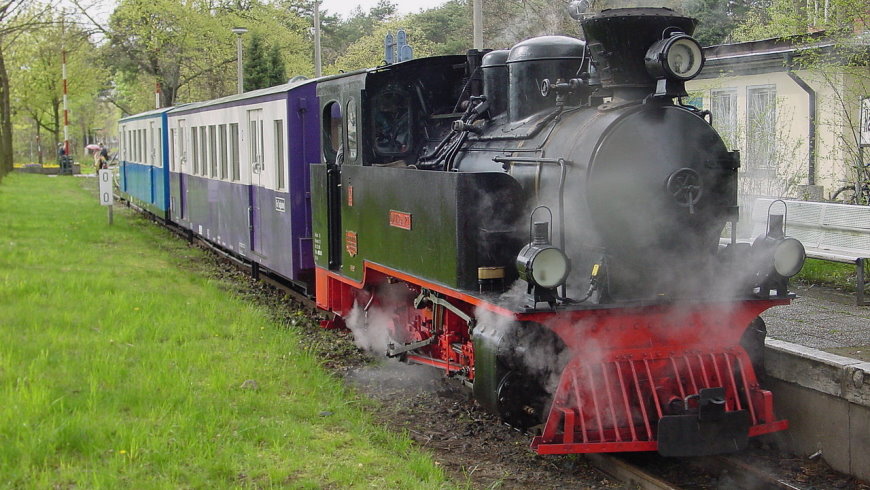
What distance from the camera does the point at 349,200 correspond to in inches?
289

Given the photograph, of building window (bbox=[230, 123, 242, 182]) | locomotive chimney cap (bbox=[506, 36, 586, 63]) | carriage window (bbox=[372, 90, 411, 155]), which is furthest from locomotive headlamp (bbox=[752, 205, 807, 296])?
building window (bbox=[230, 123, 242, 182])

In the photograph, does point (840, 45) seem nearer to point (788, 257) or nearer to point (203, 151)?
point (788, 257)

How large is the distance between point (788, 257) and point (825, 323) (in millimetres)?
2514

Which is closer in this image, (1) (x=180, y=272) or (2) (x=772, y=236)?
(2) (x=772, y=236)

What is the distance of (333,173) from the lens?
25.3 ft

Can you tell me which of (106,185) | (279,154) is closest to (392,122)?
(279,154)

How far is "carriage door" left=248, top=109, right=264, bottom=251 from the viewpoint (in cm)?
1059

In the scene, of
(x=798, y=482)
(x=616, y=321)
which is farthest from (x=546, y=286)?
(x=798, y=482)

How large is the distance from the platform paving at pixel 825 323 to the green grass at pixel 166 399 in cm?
331

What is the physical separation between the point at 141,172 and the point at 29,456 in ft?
58.3

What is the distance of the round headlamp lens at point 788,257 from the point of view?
521cm

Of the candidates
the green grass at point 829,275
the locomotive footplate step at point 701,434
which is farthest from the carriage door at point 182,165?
the locomotive footplate step at point 701,434

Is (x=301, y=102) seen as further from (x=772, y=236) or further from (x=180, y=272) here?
(x=772, y=236)

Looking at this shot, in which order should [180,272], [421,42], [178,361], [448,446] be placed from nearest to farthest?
[448,446]
[178,361]
[180,272]
[421,42]
